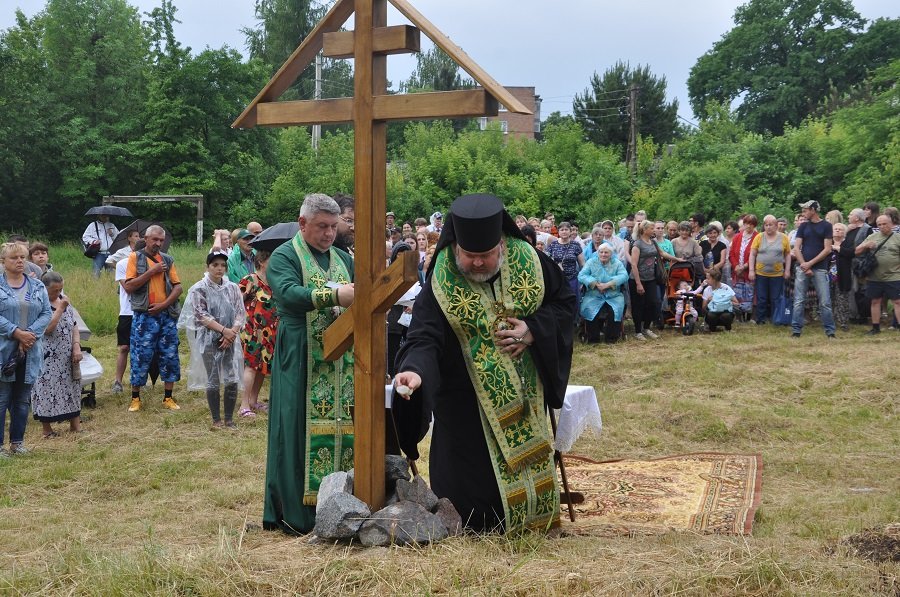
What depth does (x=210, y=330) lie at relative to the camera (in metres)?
10.2

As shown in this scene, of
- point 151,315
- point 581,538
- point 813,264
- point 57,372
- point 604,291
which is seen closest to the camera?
point 581,538

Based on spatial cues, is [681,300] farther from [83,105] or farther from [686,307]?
[83,105]

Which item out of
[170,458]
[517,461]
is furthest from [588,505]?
[170,458]

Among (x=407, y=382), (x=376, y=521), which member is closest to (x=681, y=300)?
(x=407, y=382)

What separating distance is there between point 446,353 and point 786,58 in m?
59.4

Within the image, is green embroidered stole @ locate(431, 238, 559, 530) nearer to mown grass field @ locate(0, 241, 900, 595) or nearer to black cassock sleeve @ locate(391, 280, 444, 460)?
black cassock sleeve @ locate(391, 280, 444, 460)

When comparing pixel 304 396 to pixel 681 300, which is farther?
pixel 681 300

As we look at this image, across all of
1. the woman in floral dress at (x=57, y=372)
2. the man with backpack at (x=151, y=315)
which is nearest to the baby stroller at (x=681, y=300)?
the man with backpack at (x=151, y=315)

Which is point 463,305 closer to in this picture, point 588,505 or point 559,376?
point 559,376

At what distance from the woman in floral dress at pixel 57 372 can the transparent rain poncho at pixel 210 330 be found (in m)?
1.16

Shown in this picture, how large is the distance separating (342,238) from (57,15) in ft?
121

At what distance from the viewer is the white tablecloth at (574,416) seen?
272 inches

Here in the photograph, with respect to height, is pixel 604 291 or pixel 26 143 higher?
pixel 26 143

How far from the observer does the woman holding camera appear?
8.73 metres
